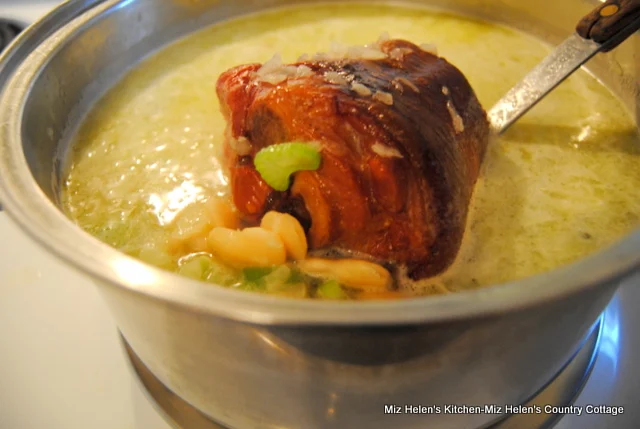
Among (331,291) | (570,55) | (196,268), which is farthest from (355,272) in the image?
(570,55)

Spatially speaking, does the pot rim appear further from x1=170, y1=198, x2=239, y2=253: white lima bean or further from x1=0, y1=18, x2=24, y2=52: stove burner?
x1=0, y1=18, x2=24, y2=52: stove burner

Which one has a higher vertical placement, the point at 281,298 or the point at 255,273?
the point at 281,298

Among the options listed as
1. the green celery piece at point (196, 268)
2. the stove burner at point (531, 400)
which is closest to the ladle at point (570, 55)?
the stove burner at point (531, 400)

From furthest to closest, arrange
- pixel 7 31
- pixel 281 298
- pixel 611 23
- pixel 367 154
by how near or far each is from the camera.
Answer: pixel 7 31 → pixel 611 23 → pixel 367 154 → pixel 281 298

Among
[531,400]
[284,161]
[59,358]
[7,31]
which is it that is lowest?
[531,400]

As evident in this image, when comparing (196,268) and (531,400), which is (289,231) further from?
(531,400)

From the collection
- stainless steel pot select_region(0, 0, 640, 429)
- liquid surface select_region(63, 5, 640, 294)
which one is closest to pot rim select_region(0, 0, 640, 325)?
stainless steel pot select_region(0, 0, 640, 429)

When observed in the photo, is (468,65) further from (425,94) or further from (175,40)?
(175,40)
